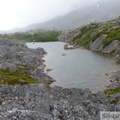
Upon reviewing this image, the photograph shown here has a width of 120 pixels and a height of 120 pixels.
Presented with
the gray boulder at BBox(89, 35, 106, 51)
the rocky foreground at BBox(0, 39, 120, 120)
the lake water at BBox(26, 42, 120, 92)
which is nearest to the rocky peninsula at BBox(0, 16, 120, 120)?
the rocky foreground at BBox(0, 39, 120, 120)

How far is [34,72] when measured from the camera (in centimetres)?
10669

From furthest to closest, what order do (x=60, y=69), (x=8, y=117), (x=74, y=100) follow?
(x=60, y=69), (x=74, y=100), (x=8, y=117)

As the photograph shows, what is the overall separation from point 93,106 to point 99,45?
145588mm

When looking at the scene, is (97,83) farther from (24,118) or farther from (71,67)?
(24,118)

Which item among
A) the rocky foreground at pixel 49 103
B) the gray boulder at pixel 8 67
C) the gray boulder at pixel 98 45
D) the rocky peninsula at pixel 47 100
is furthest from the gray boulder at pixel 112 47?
the rocky foreground at pixel 49 103

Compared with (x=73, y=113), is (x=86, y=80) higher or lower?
lower

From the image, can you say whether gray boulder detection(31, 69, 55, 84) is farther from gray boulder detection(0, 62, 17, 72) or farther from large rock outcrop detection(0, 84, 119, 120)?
large rock outcrop detection(0, 84, 119, 120)

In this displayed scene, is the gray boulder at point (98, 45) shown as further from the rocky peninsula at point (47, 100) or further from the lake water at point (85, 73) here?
the rocky peninsula at point (47, 100)

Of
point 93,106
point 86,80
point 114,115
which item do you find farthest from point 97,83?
point 114,115

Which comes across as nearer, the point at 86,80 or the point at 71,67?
the point at 86,80

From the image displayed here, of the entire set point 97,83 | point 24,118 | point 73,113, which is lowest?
point 97,83

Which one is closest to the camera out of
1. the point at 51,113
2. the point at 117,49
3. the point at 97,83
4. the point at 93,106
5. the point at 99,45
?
the point at 51,113

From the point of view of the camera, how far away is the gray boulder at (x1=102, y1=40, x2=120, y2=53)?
170m

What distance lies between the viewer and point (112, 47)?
17300cm
